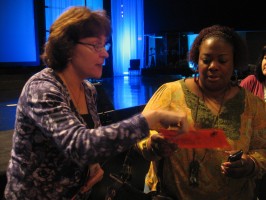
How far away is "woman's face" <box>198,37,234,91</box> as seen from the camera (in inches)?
62.6

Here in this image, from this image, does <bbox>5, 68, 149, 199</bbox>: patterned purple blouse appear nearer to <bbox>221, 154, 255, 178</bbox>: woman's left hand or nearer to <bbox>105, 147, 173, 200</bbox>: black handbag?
<bbox>105, 147, 173, 200</bbox>: black handbag

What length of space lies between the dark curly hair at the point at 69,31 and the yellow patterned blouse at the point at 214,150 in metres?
0.58

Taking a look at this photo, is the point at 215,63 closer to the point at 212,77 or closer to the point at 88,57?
the point at 212,77

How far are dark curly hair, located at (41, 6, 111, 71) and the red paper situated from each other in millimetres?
470

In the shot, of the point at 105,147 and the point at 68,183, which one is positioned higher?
the point at 105,147

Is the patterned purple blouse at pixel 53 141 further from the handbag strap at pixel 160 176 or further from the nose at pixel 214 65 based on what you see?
the nose at pixel 214 65

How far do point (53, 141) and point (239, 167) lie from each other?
0.82 metres

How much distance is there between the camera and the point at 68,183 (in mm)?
1184

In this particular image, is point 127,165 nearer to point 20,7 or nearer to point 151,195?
point 151,195

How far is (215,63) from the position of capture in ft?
5.20

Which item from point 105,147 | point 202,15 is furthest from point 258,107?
point 202,15

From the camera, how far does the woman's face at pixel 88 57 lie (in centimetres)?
117

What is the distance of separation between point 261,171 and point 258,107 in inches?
12.8

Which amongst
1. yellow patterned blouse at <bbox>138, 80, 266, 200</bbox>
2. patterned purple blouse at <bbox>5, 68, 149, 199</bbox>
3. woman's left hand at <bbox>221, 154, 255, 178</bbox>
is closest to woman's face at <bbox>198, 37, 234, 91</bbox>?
yellow patterned blouse at <bbox>138, 80, 266, 200</bbox>
